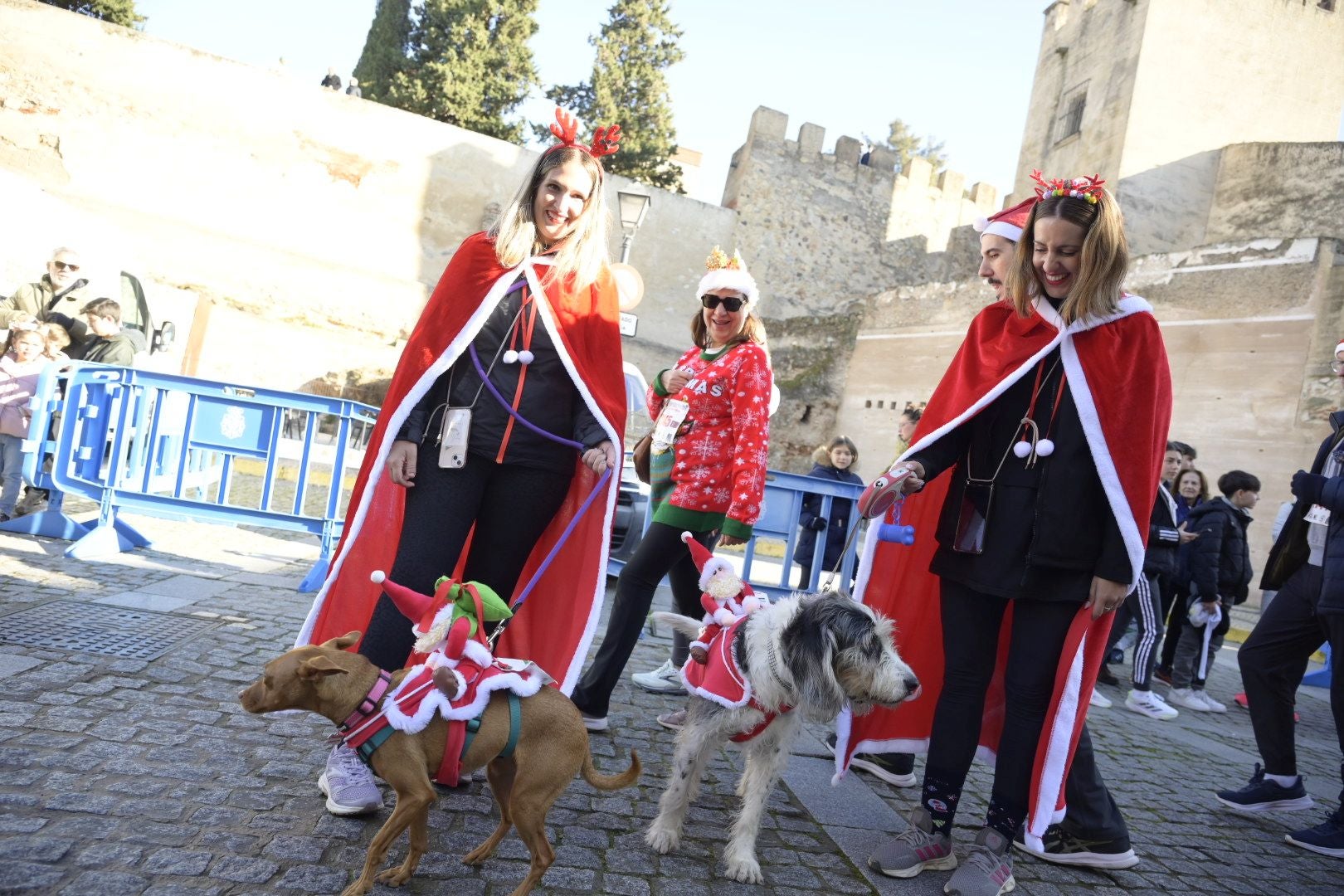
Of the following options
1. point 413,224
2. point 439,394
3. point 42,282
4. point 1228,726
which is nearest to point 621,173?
point 413,224

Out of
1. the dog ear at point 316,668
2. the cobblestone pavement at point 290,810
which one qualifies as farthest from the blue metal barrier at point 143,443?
the dog ear at point 316,668

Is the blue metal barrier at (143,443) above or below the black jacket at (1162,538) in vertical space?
below

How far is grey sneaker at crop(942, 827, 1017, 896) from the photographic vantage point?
2.81 m

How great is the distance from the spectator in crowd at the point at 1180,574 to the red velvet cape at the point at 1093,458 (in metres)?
4.43

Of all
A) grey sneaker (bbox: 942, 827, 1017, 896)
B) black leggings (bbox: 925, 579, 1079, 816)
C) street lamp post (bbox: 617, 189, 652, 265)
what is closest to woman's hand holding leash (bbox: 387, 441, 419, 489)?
black leggings (bbox: 925, 579, 1079, 816)

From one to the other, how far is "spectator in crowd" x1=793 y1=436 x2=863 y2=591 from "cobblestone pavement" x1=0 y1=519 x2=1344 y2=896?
269cm

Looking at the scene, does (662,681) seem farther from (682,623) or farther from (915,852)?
(915,852)

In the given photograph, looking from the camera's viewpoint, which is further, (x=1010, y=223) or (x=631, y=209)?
(x=631, y=209)

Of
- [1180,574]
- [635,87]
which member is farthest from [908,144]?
[1180,574]

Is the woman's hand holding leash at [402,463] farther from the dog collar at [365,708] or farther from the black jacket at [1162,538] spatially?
the black jacket at [1162,538]

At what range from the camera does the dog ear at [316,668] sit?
87.2 inches

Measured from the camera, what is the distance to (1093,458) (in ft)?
9.29

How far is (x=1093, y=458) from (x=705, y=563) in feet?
4.21

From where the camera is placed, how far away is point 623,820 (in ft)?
9.95
